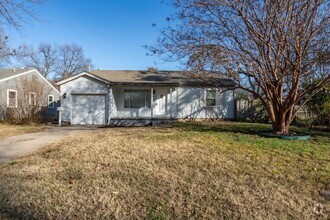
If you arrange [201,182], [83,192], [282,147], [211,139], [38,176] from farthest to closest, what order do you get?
[211,139] → [282,147] → [38,176] → [201,182] → [83,192]

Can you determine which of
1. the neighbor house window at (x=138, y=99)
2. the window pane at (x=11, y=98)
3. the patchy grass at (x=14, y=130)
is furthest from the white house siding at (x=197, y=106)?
the window pane at (x=11, y=98)

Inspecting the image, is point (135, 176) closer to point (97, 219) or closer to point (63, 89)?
point (97, 219)

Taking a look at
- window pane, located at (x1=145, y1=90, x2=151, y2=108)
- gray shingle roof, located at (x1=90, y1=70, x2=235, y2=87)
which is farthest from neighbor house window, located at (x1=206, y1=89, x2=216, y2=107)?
window pane, located at (x1=145, y1=90, x2=151, y2=108)

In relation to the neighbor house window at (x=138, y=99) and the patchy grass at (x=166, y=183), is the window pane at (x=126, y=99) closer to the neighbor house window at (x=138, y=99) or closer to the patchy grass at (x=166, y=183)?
the neighbor house window at (x=138, y=99)

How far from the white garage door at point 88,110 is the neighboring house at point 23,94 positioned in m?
2.43

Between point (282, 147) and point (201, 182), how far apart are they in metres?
4.05

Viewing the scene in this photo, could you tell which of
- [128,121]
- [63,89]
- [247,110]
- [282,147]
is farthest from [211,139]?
[63,89]

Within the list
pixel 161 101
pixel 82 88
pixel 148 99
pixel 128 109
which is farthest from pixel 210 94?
pixel 82 88

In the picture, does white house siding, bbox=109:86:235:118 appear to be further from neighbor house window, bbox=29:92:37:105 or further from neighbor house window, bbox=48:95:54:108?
neighbor house window, bbox=48:95:54:108

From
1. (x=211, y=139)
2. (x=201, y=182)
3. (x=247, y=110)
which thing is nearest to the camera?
(x=201, y=182)

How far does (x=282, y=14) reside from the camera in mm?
8852

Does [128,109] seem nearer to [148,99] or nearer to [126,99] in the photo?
[126,99]

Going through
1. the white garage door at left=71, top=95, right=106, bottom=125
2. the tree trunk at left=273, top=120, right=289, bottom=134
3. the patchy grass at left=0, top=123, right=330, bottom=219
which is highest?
the white garage door at left=71, top=95, right=106, bottom=125

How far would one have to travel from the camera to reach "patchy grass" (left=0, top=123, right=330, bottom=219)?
3.77m
